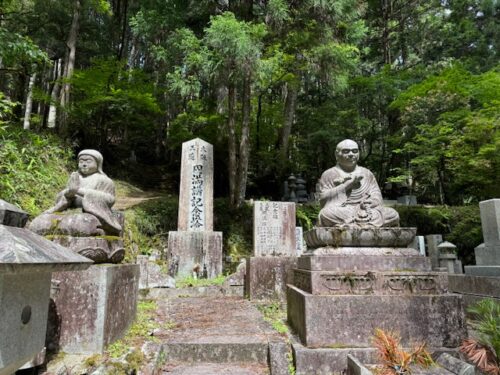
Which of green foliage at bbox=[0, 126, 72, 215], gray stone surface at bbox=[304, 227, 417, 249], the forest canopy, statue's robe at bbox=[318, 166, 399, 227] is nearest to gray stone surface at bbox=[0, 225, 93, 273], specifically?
gray stone surface at bbox=[304, 227, 417, 249]

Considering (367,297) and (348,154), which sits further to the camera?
(348,154)

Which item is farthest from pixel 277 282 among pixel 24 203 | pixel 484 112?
pixel 484 112

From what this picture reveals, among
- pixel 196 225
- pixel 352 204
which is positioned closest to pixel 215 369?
pixel 352 204

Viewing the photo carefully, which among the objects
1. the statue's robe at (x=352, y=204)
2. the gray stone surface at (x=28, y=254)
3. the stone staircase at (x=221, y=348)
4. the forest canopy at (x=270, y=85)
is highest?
the forest canopy at (x=270, y=85)

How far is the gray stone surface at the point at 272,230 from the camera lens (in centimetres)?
903

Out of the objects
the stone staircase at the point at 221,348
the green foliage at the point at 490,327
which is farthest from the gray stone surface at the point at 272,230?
the green foliage at the point at 490,327

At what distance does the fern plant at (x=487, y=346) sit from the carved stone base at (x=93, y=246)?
11.5 ft

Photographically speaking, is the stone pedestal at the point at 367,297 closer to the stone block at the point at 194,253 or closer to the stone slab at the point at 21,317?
the stone slab at the point at 21,317

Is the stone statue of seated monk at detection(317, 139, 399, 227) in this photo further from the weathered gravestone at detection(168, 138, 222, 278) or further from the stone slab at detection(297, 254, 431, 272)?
the weathered gravestone at detection(168, 138, 222, 278)

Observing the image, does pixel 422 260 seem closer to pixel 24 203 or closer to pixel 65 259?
pixel 65 259

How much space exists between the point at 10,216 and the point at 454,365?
3.36m

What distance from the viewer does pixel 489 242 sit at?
718 cm

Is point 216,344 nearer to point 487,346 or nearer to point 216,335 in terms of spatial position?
point 216,335

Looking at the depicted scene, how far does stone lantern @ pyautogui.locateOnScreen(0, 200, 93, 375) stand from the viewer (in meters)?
1.57
